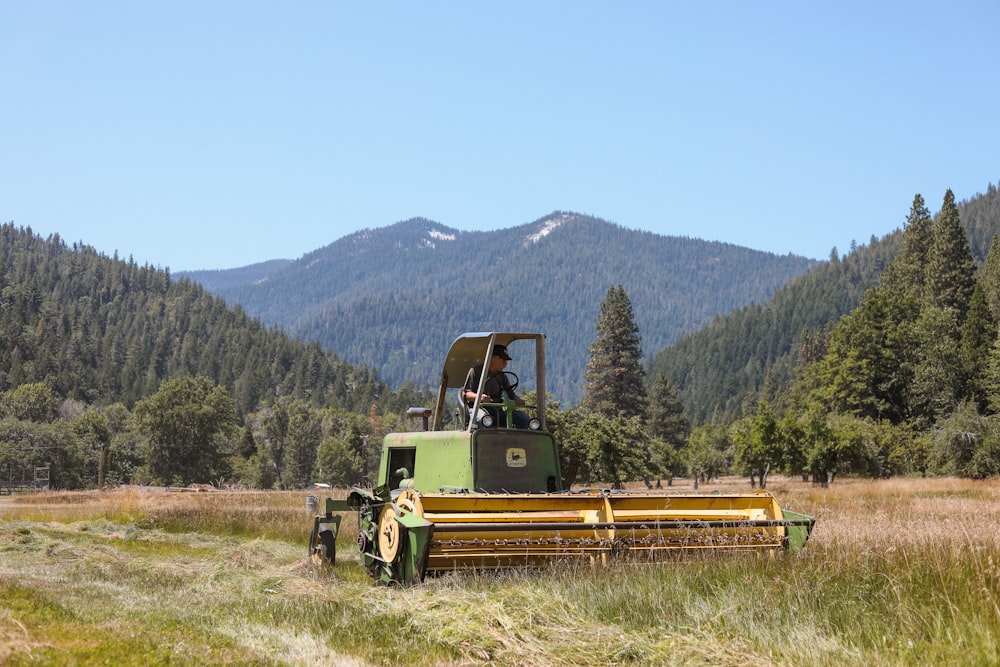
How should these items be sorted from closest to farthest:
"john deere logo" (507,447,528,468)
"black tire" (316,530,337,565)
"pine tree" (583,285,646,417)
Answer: "john deere logo" (507,447,528,468) → "black tire" (316,530,337,565) → "pine tree" (583,285,646,417)

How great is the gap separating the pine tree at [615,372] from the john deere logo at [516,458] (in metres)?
73.3

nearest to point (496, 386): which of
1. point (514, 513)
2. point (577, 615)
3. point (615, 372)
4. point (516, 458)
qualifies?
point (516, 458)

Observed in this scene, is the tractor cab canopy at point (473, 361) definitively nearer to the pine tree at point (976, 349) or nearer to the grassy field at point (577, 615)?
the grassy field at point (577, 615)

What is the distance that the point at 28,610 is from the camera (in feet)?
31.0

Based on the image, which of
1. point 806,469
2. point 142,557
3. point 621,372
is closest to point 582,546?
point 142,557

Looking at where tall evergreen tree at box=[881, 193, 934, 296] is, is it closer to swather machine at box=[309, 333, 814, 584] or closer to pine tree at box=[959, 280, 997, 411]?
pine tree at box=[959, 280, 997, 411]

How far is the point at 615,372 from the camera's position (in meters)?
87.2

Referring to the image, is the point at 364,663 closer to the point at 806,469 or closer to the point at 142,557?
the point at 142,557

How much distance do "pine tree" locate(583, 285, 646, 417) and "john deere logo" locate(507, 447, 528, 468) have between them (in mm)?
73284

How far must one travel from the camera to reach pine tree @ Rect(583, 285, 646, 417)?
8719cm

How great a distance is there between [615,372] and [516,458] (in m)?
74.9

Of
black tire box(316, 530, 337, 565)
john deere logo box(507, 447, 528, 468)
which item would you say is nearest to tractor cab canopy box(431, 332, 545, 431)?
john deere logo box(507, 447, 528, 468)

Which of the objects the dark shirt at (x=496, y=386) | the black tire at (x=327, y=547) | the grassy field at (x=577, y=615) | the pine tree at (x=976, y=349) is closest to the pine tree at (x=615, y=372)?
the pine tree at (x=976, y=349)

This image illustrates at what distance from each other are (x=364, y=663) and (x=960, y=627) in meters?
4.43
